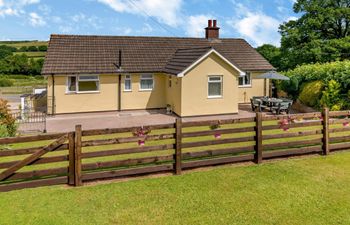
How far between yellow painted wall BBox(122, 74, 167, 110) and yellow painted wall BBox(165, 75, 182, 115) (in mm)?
500

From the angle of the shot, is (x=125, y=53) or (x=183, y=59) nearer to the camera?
(x=183, y=59)

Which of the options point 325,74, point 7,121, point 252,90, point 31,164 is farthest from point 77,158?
point 252,90

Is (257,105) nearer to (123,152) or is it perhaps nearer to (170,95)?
(170,95)

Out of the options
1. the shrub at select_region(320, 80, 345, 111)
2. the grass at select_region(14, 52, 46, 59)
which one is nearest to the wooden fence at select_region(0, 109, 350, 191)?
the shrub at select_region(320, 80, 345, 111)

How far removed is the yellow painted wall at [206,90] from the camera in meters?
18.5

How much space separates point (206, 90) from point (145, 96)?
4550mm

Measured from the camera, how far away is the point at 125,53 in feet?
72.3

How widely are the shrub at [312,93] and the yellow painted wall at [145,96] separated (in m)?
9.48

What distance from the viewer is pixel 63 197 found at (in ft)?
21.0

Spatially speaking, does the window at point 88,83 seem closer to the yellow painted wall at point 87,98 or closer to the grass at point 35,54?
the yellow painted wall at point 87,98

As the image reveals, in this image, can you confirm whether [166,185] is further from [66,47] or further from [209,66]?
[66,47]

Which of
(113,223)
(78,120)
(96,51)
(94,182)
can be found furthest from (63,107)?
(113,223)

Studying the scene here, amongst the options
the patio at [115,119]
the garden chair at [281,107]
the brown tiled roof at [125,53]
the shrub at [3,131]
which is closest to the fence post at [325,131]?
the patio at [115,119]

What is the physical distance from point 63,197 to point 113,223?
5.29ft
